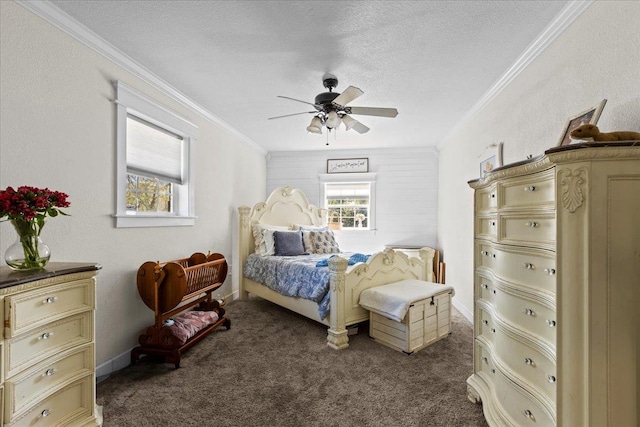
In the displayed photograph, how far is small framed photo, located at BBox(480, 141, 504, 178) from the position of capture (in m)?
2.87

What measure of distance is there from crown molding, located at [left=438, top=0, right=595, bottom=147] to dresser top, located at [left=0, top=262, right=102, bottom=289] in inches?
121

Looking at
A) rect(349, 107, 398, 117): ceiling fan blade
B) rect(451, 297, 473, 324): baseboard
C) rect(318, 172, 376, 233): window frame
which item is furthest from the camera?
rect(318, 172, 376, 233): window frame

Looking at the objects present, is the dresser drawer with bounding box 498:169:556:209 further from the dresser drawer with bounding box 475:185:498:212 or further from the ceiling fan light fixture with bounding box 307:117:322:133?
the ceiling fan light fixture with bounding box 307:117:322:133

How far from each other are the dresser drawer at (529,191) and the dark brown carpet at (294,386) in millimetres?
1312

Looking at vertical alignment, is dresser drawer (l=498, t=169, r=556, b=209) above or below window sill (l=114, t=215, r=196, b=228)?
above

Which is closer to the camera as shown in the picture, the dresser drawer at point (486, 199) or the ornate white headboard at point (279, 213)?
the dresser drawer at point (486, 199)

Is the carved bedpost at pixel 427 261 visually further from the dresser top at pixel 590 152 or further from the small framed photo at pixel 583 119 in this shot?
the dresser top at pixel 590 152

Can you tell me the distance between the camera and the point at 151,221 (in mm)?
2793

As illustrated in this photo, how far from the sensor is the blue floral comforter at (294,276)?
3.05m

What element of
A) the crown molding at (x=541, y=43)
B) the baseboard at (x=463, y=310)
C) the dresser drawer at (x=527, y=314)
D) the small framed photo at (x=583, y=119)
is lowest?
the baseboard at (x=463, y=310)

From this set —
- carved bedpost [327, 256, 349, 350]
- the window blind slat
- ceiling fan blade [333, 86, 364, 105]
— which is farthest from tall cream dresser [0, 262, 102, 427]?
ceiling fan blade [333, 86, 364, 105]

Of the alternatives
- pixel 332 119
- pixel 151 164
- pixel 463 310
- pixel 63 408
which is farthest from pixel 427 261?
pixel 63 408

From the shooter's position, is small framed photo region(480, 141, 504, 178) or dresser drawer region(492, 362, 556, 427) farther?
small framed photo region(480, 141, 504, 178)

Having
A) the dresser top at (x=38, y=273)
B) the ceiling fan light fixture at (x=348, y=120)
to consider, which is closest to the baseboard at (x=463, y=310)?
the ceiling fan light fixture at (x=348, y=120)
